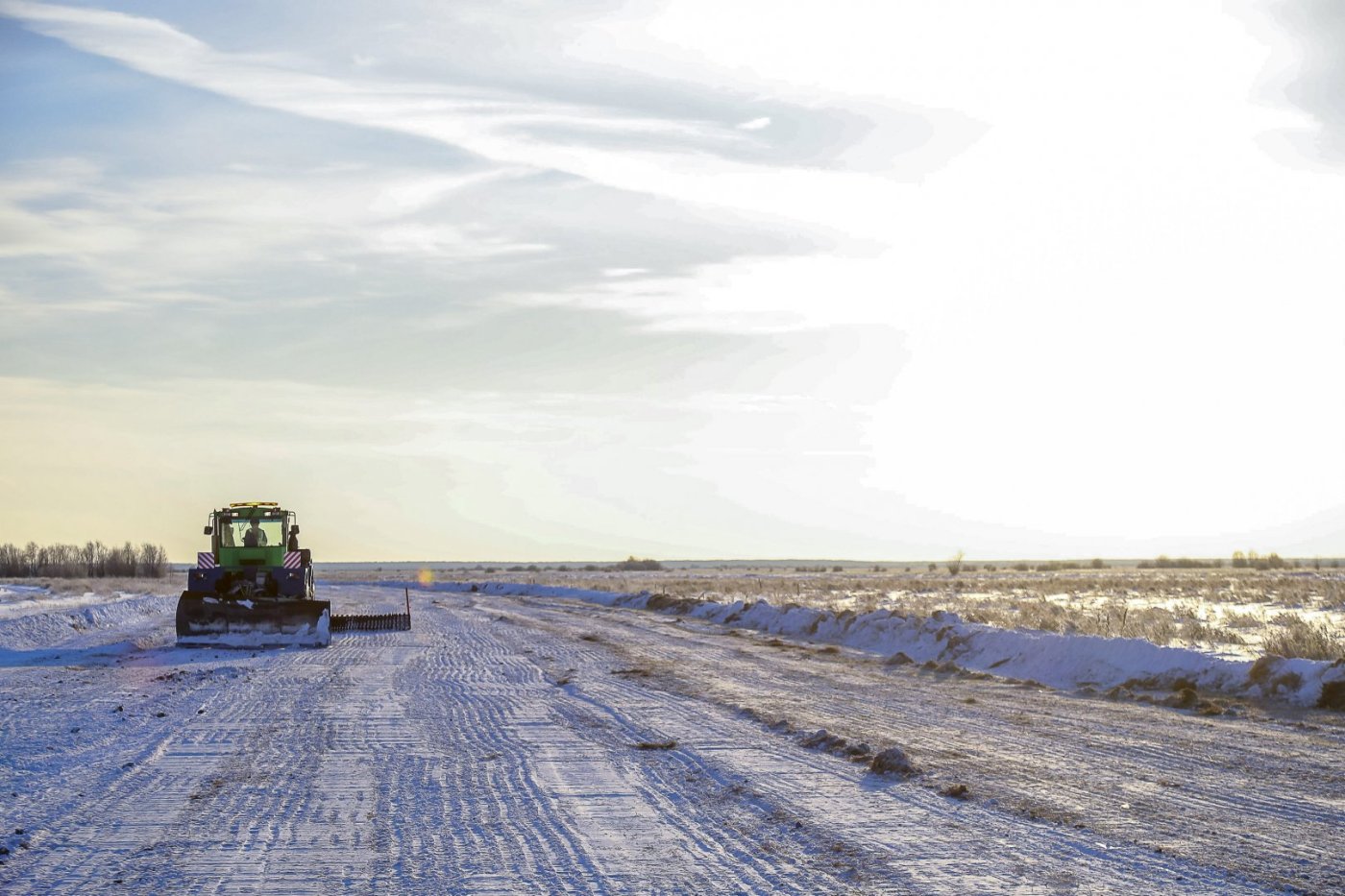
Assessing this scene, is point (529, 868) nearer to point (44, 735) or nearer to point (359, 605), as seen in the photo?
point (44, 735)

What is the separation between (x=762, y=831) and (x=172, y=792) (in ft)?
17.0

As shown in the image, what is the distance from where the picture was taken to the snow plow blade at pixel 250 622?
87.2 feet

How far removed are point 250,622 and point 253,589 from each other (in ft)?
4.46

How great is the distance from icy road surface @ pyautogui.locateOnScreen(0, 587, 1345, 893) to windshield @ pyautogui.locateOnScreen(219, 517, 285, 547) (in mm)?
10737

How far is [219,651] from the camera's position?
83.7ft

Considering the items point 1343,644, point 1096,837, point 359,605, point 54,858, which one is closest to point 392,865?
point 54,858

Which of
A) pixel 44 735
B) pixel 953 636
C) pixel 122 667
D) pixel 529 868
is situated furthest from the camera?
pixel 953 636

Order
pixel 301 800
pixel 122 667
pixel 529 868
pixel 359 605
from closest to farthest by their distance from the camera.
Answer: pixel 529 868 → pixel 301 800 → pixel 122 667 → pixel 359 605

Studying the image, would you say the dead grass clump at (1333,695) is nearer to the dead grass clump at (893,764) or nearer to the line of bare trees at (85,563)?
the dead grass clump at (893,764)

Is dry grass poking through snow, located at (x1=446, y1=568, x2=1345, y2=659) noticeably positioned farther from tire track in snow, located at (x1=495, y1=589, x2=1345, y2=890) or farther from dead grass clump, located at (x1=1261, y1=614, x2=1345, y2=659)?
tire track in snow, located at (x1=495, y1=589, x2=1345, y2=890)

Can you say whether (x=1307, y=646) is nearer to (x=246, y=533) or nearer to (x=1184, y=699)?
(x=1184, y=699)

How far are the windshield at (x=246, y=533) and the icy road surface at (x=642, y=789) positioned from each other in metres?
10.7

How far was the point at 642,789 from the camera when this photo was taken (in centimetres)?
987

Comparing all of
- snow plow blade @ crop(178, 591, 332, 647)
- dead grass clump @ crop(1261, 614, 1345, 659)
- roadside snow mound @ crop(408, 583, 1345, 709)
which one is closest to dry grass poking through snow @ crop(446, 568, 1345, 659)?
dead grass clump @ crop(1261, 614, 1345, 659)
